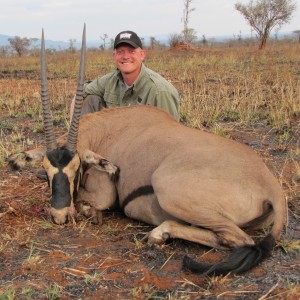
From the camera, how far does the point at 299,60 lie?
54.4 feet

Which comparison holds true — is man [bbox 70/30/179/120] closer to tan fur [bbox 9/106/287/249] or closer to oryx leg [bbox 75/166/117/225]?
tan fur [bbox 9/106/287/249]

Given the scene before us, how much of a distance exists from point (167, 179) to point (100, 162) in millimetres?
776

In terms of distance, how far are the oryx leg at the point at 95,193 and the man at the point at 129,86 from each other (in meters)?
1.61

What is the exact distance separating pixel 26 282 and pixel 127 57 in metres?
3.41

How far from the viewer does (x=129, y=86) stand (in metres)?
6.06

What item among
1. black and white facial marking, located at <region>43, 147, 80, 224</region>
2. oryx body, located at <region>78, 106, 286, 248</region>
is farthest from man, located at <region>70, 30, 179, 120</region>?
black and white facial marking, located at <region>43, 147, 80, 224</region>

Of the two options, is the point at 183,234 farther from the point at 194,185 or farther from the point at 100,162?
the point at 100,162

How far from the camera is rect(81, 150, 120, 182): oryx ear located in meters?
4.26

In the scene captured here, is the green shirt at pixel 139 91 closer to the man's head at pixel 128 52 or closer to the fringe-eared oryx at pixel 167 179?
the man's head at pixel 128 52

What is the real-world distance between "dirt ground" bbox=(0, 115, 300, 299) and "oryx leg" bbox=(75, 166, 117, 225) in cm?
14

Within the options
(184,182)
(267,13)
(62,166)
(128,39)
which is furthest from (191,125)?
(267,13)

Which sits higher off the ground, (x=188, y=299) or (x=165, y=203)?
(x=165, y=203)

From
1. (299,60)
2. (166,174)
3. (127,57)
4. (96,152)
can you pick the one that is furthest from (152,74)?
(299,60)

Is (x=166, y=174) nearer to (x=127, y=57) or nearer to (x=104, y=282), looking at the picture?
(x=104, y=282)
